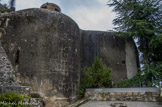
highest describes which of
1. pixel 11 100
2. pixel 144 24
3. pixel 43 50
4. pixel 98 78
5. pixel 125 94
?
pixel 144 24

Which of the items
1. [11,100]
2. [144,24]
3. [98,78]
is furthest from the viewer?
[144,24]

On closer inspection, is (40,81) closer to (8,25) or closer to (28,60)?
(28,60)

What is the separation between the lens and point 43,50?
9094mm

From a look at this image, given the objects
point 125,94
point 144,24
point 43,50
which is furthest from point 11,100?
point 144,24

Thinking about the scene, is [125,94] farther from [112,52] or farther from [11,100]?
[112,52]

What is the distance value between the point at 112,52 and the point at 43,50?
557cm

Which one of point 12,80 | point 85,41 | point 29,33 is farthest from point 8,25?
point 85,41

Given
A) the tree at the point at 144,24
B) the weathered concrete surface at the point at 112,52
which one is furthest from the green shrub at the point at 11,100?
the tree at the point at 144,24

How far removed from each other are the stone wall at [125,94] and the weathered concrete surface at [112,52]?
398 centimetres

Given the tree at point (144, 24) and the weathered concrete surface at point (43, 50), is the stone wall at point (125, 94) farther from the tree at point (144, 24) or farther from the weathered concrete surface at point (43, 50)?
the tree at point (144, 24)

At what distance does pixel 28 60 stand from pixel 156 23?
29.8ft

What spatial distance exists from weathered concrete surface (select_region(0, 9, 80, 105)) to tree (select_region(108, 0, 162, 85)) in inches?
185

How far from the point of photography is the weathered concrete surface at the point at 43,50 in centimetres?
874

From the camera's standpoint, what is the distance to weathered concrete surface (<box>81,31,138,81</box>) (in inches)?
476
